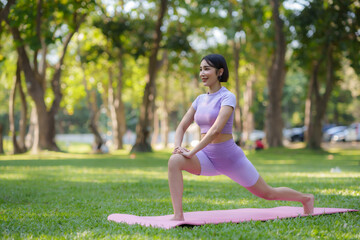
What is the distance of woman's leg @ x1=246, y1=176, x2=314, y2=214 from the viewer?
5523mm

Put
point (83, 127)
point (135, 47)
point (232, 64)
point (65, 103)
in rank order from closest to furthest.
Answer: point (135, 47) → point (232, 64) → point (65, 103) → point (83, 127)

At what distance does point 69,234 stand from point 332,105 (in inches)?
2042

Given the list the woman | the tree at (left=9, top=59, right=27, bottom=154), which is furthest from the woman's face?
the tree at (left=9, top=59, right=27, bottom=154)

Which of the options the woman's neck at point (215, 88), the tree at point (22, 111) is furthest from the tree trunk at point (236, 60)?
the woman's neck at point (215, 88)

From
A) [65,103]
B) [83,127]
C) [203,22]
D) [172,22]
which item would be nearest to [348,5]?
[203,22]

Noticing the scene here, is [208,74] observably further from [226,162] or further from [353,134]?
[353,134]

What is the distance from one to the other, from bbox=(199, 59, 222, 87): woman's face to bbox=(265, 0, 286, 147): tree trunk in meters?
21.0

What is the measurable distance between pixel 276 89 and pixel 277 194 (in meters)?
22.3

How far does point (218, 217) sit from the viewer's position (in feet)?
18.9

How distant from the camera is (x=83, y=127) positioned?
8231 cm

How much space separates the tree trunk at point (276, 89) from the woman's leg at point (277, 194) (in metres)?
20.8

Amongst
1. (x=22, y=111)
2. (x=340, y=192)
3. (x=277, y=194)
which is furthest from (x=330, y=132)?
(x=277, y=194)

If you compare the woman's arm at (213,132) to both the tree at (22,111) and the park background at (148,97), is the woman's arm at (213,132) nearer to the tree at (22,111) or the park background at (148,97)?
the park background at (148,97)

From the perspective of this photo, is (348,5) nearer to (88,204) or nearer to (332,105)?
(88,204)
